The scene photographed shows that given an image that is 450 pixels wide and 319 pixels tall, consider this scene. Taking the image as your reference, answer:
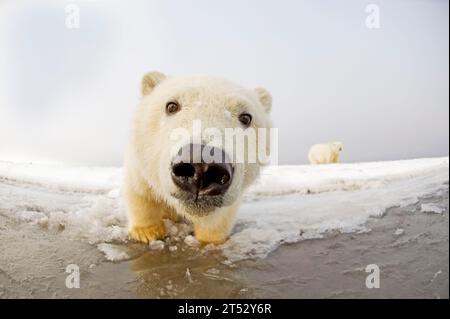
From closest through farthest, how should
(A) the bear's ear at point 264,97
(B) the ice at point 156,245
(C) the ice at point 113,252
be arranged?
(C) the ice at point 113,252 < (B) the ice at point 156,245 < (A) the bear's ear at point 264,97

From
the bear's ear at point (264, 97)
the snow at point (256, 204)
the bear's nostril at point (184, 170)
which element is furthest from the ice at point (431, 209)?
the bear's nostril at point (184, 170)

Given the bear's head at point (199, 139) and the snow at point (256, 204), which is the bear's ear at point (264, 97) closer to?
the bear's head at point (199, 139)

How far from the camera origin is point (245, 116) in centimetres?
203

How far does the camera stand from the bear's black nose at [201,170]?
1253mm

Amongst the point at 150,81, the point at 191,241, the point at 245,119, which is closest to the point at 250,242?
the point at 191,241

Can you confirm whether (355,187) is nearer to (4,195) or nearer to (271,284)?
(271,284)

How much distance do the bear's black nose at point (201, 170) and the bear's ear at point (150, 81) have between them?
1.22m

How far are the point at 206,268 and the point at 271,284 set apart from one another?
1.13 feet

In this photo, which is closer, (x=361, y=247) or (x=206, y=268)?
(x=206, y=268)

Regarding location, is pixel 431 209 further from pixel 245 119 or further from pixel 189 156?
pixel 189 156

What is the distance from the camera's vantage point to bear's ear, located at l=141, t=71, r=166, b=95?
2398 millimetres

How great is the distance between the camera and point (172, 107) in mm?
2002
